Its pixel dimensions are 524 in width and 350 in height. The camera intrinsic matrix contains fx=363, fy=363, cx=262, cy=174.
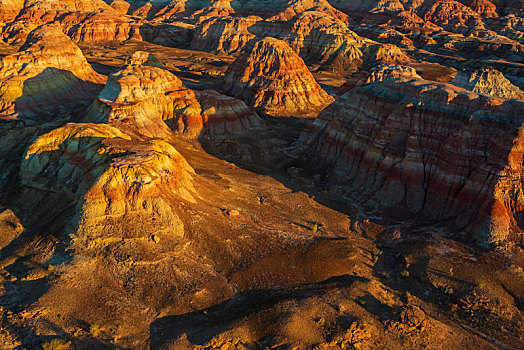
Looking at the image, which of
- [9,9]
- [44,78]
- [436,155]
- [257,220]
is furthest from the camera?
[9,9]

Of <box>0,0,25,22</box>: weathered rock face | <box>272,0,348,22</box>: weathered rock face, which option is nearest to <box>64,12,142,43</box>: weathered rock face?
<box>0,0,25,22</box>: weathered rock face

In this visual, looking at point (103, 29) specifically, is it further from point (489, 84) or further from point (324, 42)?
point (489, 84)

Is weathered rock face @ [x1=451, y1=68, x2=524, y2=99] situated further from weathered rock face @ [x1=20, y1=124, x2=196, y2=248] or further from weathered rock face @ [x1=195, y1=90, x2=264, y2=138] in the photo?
weathered rock face @ [x1=20, y1=124, x2=196, y2=248]

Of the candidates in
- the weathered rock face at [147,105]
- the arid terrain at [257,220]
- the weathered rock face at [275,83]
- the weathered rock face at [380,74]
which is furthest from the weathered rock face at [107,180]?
the weathered rock face at [275,83]

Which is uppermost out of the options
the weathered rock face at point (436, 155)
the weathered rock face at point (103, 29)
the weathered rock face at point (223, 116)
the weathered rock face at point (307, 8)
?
the weathered rock face at point (307, 8)

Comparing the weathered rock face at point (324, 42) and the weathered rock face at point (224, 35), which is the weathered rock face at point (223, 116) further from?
the weathered rock face at point (224, 35)

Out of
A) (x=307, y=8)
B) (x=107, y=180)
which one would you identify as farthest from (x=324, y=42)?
(x=107, y=180)

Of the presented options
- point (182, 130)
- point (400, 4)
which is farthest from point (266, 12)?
point (182, 130)
